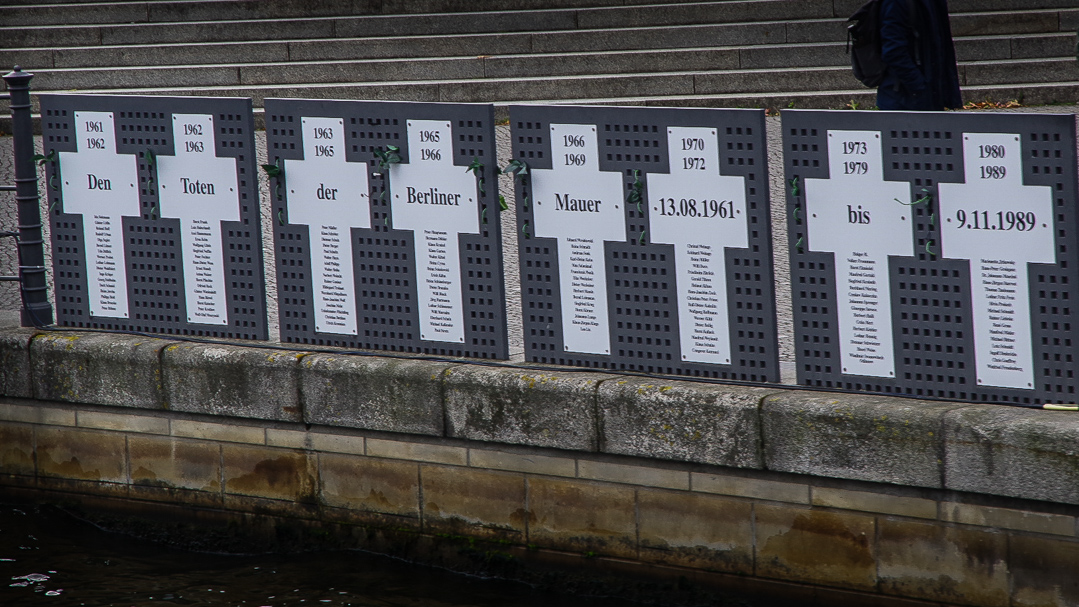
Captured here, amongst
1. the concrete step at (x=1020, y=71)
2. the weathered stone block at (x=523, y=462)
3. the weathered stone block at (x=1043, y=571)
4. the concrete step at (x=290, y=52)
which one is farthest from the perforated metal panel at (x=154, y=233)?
the concrete step at (x=1020, y=71)

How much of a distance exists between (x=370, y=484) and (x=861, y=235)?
8.08 ft

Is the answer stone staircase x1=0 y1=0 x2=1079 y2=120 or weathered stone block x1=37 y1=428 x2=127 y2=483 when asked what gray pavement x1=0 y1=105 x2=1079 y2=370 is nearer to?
weathered stone block x1=37 y1=428 x2=127 y2=483

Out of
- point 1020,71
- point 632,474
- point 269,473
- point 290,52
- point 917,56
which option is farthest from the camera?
point 290,52

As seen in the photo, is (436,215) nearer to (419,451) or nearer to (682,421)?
(419,451)

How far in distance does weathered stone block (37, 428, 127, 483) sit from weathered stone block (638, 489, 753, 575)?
2.73 m

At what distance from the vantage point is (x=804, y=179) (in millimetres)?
5672

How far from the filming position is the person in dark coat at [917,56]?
26.7 feet

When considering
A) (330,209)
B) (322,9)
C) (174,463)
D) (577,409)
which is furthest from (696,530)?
(322,9)

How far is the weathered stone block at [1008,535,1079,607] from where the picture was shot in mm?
5059

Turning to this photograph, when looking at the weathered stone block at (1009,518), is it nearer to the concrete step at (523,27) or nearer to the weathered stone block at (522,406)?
the weathered stone block at (522,406)

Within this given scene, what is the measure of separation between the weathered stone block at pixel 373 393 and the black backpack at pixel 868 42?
3.51 meters

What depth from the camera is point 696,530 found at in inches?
230

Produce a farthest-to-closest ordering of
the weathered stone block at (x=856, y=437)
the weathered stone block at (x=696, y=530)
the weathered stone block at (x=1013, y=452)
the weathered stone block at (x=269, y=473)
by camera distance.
→ the weathered stone block at (x=269, y=473)
the weathered stone block at (x=696, y=530)
the weathered stone block at (x=856, y=437)
the weathered stone block at (x=1013, y=452)

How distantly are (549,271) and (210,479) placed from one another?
78.0 inches
